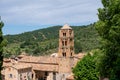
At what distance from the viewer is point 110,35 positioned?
2581cm

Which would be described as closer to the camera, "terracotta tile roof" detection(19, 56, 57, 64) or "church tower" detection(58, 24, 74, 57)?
"church tower" detection(58, 24, 74, 57)

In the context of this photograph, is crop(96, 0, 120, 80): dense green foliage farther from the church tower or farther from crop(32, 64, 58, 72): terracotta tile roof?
crop(32, 64, 58, 72): terracotta tile roof

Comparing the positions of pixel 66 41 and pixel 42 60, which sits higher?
pixel 66 41

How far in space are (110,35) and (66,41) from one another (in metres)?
44.4

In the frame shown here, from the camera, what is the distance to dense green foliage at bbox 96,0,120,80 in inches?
1016

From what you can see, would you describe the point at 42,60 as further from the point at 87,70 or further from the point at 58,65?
the point at 87,70

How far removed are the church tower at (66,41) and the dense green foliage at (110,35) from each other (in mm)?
42226

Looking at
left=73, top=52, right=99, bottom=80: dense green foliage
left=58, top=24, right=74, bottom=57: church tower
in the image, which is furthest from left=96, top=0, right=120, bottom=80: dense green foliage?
left=58, top=24, right=74, bottom=57: church tower

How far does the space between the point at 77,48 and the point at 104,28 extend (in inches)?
3948

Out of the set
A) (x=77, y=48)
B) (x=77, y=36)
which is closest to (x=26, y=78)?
(x=77, y=48)

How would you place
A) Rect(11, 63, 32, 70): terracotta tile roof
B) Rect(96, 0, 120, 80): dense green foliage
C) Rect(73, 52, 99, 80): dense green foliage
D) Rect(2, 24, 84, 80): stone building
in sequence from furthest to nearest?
Rect(11, 63, 32, 70): terracotta tile roof < Rect(2, 24, 84, 80): stone building < Rect(73, 52, 99, 80): dense green foliage < Rect(96, 0, 120, 80): dense green foliage

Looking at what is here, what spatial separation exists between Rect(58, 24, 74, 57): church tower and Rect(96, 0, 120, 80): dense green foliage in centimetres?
4223

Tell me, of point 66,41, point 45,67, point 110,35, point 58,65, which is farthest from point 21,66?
point 110,35

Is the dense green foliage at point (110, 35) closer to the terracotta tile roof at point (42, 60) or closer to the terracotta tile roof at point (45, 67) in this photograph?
the terracotta tile roof at point (45, 67)
